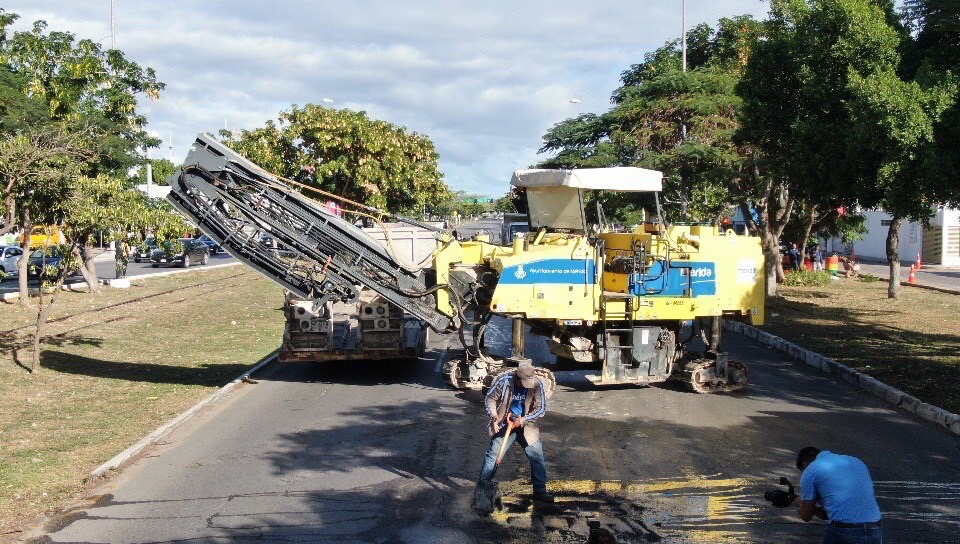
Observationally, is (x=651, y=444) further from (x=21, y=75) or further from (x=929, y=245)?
(x=929, y=245)

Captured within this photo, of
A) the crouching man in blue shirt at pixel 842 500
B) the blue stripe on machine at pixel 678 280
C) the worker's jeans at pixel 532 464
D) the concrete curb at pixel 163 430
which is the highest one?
the blue stripe on machine at pixel 678 280

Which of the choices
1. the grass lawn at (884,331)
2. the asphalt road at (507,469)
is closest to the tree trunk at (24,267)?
the asphalt road at (507,469)

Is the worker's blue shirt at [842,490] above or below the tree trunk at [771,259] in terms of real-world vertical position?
below

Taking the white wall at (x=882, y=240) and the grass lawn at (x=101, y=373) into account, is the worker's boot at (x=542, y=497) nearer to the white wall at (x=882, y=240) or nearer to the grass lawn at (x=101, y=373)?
the grass lawn at (x=101, y=373)

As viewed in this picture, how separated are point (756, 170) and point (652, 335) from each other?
14.8 meters

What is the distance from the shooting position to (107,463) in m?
9.85

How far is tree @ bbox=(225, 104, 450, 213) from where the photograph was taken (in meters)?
34.2

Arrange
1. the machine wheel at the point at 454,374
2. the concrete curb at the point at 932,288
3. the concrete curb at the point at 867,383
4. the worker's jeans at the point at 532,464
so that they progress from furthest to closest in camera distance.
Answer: the concrete curb at the point at 932,288 < the machine wheel at the point at 454,374 < the concrete curb at the point at 867,383 < the worker's jeans at the point at 532,464

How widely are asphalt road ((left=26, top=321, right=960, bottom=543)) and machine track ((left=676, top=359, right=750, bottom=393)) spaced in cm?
26

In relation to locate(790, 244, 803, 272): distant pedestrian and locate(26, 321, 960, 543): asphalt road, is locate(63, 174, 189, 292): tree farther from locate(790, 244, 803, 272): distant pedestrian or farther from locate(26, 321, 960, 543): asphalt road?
locate(790, 244, 803, 272): distant pedestrian

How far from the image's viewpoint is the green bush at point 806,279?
33.3m

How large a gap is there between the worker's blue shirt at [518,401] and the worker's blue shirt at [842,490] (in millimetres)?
3298

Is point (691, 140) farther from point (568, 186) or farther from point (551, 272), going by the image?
point (551, 272)

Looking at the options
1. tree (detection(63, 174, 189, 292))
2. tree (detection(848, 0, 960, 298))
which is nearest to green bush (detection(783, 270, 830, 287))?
tree (detection(848, 0, 960, 298))
